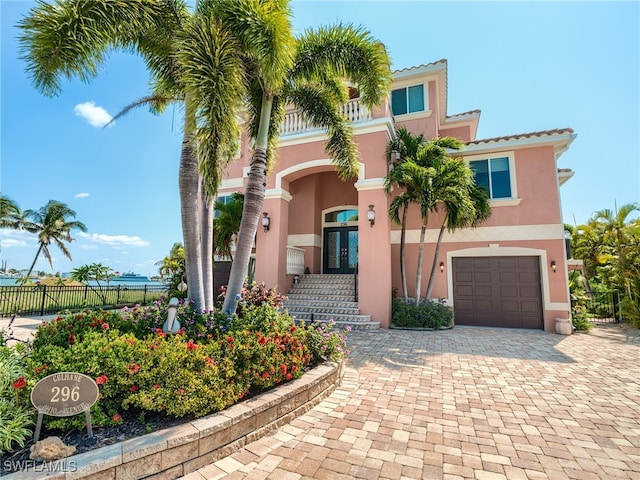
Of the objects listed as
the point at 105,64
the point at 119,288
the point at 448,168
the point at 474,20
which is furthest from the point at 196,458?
the point at 119,288

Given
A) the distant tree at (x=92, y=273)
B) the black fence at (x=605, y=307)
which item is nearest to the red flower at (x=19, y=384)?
the distant tree at (x=92, y=273)

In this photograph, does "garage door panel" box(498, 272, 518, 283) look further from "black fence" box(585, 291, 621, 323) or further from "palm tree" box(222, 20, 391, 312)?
"palm tree" box(222, 20, 391, 312)

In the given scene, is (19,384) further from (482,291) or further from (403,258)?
(482,291)

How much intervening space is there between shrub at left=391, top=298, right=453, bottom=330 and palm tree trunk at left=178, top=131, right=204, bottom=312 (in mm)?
6944

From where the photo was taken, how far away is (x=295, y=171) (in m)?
11.4

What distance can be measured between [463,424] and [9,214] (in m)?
30.0

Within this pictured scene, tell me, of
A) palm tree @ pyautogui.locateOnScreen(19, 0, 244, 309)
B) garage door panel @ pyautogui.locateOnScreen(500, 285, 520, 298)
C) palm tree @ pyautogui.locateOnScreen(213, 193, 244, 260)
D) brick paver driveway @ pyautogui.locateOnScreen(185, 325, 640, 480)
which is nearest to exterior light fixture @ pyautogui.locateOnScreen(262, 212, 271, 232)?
palm tree @ pyautogui.locateOnScreen(213, 193, 244, 260)

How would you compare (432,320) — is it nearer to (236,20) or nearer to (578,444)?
(578,444)

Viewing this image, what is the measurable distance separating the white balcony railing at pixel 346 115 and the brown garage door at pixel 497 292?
6407 millimetres

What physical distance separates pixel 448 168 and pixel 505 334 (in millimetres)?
5544

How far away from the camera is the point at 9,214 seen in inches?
832

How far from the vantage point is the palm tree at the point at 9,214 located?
67.4 feet

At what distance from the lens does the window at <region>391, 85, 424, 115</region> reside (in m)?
13.1

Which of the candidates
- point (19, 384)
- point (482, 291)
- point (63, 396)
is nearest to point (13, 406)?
point (19, 384)
